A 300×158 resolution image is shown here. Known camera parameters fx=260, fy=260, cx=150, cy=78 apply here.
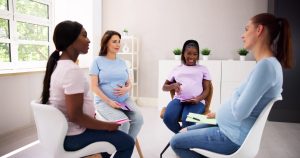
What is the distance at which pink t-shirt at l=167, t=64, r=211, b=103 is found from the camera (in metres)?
2.45

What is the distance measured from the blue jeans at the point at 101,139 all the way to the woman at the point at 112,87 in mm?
617

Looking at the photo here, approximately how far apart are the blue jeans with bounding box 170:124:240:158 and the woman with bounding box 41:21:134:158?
1.00ft

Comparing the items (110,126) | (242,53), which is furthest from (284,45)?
(242,53)

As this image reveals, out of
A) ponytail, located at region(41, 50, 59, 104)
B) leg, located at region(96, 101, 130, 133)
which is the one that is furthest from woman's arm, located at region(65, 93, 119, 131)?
leg, located at region(96, 101, 130, 133)

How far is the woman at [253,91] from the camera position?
127 cm

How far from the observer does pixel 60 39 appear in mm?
1438

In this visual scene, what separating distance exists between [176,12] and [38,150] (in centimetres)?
345

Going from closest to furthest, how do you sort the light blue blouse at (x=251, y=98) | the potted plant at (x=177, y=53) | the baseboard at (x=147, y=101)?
the light blue blouse at (x=251, y=98) → the potted plant at (x=177, y=53) → the baseboard at (x=147, y=101)

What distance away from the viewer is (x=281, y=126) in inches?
151

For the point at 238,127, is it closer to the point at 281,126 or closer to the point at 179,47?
the point at 281,126

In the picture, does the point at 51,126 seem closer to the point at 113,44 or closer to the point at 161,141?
the point at 113,44

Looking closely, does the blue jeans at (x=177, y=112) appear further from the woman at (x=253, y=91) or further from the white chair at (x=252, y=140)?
the white chair at (x=252, y=140)

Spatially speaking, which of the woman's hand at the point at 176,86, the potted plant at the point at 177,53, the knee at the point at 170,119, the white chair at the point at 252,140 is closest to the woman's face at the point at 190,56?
the woman's hand at the point at 176,86

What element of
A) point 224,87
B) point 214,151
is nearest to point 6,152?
point 214,151
